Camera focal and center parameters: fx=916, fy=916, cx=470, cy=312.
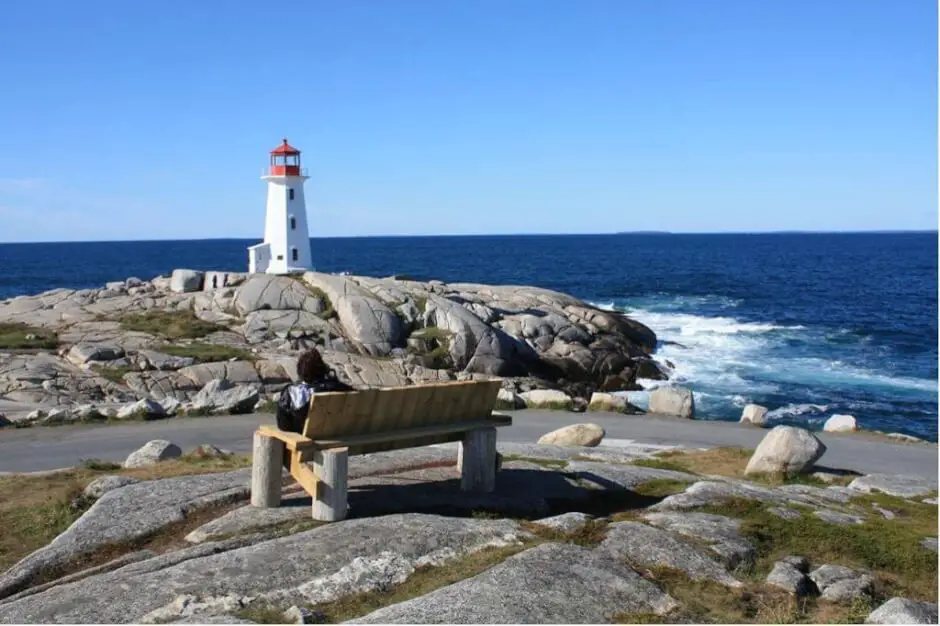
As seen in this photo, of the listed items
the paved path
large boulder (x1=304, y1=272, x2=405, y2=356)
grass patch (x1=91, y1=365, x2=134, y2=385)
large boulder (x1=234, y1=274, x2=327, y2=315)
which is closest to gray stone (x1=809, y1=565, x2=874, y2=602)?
the paved path

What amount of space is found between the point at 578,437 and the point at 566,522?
387 inches

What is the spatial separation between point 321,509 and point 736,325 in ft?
173

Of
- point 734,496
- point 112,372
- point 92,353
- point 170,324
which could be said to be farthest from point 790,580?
point 170,324

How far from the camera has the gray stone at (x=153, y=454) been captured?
16.4 m

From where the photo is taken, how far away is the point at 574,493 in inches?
495

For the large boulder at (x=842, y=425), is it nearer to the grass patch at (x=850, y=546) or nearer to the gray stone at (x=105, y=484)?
the grass patch at (x=850, y=546)

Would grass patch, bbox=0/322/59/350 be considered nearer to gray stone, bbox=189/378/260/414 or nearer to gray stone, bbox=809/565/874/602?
gray stone, bbox=189/378/260/414

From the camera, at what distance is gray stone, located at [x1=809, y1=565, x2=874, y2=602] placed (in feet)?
29.9

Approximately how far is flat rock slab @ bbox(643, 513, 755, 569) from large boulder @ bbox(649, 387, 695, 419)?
17261 mm

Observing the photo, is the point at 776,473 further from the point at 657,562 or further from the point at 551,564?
the point at 551,564

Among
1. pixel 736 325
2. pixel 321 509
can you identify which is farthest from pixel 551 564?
pixel 736 325

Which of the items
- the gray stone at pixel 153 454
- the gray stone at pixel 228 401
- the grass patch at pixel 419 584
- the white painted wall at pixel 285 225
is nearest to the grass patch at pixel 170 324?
the white painted wall at pixel 285 225

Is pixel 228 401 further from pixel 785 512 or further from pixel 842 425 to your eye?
pixel 842 425

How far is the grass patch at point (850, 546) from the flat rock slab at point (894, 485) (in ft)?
13.9
